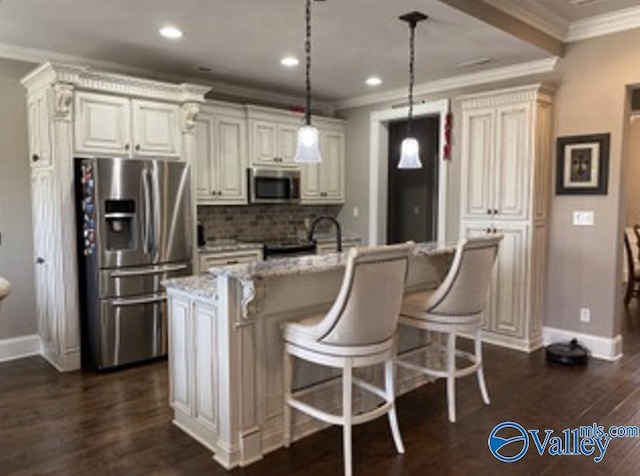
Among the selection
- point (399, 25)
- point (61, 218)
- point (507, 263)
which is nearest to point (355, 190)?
point (507, 263)

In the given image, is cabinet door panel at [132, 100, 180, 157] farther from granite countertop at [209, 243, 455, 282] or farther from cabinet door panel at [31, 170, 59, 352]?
granite countertop at [209, 243, 455, 282]

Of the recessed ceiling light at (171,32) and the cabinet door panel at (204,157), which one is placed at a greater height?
the recessed ceiling light at (171,32)

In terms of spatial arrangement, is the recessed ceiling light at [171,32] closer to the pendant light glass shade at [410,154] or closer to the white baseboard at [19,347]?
the pendant light glass shade at [410,154]

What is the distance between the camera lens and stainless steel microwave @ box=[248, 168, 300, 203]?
5203mm

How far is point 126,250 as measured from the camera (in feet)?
12.6

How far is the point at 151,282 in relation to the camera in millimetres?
3980

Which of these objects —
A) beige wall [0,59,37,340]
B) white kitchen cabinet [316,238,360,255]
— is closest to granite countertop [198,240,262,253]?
white kitchen cabinet [316,238,360,255]

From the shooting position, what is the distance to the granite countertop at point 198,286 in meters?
2.52

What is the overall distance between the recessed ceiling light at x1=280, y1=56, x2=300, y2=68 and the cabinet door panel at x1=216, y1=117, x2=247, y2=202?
918mm

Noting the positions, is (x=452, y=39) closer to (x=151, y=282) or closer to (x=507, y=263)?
→ (x=507, y=263)

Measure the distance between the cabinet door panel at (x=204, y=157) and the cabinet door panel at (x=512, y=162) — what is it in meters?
2.81

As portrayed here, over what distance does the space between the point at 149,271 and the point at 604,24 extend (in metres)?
4.30

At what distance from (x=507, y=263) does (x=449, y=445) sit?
86.3 inches

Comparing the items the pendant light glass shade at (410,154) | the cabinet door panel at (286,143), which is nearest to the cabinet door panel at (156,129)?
the cabinet door panel at (286,143)
